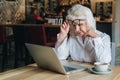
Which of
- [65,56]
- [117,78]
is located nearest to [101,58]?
[65,56]

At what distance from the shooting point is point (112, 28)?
7.79 m

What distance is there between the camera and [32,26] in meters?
4.95

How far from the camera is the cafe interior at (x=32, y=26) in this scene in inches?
186

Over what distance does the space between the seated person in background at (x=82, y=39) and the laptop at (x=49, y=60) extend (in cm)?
31

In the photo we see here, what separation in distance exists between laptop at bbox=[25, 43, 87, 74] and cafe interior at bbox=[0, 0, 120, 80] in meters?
0.66

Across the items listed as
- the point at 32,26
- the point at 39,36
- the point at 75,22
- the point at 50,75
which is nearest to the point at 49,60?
the point at 50,75

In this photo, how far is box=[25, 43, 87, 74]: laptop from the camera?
1646 millimetres

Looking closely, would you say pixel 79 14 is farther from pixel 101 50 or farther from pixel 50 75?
pixel 50 75

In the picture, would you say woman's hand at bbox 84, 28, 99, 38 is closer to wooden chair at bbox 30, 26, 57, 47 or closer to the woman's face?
the woman's face

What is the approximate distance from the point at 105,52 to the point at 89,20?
302 millimetres

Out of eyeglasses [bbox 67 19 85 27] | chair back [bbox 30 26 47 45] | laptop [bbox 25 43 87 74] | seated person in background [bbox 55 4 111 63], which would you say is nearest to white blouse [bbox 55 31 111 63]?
seated person in background [bbox 55 4 111 63]

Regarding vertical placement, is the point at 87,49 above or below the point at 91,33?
below

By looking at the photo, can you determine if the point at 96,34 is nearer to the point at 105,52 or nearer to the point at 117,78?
the point at 105,52

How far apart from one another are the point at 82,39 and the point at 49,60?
→ 2.04 ft
